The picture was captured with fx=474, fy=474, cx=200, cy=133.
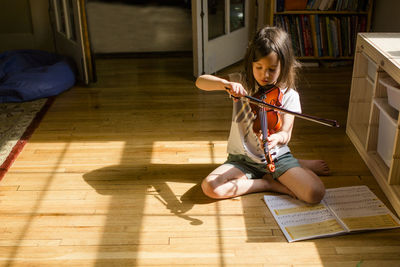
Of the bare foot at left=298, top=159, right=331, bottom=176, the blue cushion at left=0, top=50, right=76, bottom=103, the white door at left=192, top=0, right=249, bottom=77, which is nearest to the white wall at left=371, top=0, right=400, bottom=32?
the white door at left=192, top=0, right=249, bottom=77

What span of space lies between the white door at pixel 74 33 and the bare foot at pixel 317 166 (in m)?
1.82

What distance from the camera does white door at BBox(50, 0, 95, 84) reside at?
311cm

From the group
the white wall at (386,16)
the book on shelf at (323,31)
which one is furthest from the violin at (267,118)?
the book on shelf at (323,31)

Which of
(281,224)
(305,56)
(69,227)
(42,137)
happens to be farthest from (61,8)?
(281,224)

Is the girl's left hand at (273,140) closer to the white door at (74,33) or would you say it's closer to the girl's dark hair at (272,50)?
the girl's dark hair at (272,50)

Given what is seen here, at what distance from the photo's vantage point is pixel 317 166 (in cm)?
200

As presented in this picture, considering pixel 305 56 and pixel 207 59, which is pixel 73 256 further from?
pixel 305 56

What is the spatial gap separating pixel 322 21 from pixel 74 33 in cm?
181

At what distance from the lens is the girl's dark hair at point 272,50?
1649mm

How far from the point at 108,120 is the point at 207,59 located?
0.95 meters

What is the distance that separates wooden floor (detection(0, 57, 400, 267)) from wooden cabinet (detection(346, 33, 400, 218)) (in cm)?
6

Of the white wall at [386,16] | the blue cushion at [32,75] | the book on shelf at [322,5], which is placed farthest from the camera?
the book on shelf at [322,5]

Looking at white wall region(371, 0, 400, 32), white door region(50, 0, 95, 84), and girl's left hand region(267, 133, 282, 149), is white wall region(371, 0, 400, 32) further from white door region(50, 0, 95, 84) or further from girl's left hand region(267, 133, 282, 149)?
white door region(50, 0, 95, 84)

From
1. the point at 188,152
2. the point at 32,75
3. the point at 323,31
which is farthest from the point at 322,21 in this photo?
the point at 32,75
